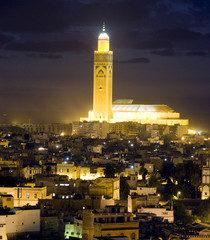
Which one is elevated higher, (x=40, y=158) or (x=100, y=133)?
(x=100, y=133)

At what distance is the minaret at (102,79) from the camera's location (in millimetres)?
78625

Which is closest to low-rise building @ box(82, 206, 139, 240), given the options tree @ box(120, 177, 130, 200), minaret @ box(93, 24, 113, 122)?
tree @ box(120, 177, 130, 200)

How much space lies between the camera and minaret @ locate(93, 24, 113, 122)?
78.6 meters

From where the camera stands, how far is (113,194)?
35.6m

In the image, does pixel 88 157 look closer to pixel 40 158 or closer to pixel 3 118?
pixel 40 158

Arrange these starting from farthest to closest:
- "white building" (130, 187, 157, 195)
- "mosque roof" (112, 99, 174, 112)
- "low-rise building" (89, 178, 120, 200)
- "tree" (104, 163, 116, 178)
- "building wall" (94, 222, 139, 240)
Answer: "mosque roof" (112, 99, 174, 112), "tree" (104, 163, 116, 178), "white building" (130, 187, 157, 195), "low-rise building" (89, 178, 120, 200), "building wall" (94, 222, 139, 240)

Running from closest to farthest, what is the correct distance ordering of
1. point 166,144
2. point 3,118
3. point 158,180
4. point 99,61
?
point 158,180 → point 166,144 → point 99,61 → point 3,118

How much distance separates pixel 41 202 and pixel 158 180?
39.9 feet

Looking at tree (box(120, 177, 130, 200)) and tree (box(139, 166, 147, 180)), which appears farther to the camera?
tree (box(139, 166, 147, 180))

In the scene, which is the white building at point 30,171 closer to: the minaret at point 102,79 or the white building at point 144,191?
the white building at point 144,191

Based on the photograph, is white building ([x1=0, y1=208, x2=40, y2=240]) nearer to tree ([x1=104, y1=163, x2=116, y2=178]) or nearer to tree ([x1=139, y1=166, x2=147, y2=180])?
tree ([x1=104, y1=163, x2=116, y2=178])

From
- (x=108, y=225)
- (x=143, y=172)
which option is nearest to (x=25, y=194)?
(x=108, y=225)

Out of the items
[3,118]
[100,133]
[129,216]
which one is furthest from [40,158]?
[3,118]

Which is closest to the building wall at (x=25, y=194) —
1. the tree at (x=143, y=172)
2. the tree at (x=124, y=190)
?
the tree at (x=124, y=190)
